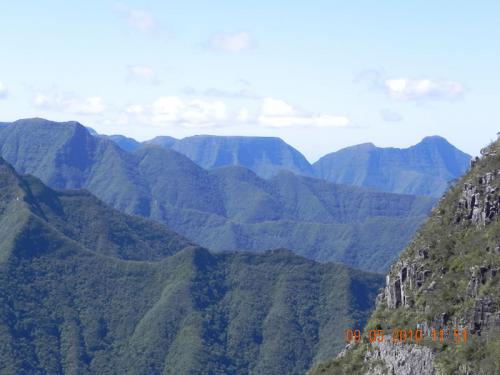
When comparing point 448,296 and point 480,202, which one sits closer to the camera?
point 448,296

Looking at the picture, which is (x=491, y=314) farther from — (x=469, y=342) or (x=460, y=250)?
(x=460, y=250)

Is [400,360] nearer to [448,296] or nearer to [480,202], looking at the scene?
[448,296]

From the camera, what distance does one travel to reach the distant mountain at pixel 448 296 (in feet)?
289

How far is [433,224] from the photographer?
105125 mm

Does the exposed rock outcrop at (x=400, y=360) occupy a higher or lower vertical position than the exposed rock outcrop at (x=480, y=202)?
lower

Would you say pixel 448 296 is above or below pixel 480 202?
below

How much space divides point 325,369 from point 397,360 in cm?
1614

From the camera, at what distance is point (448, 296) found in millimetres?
94188

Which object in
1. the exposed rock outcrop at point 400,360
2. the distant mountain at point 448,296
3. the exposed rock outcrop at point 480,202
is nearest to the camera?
the distant mountain at point 448,296
